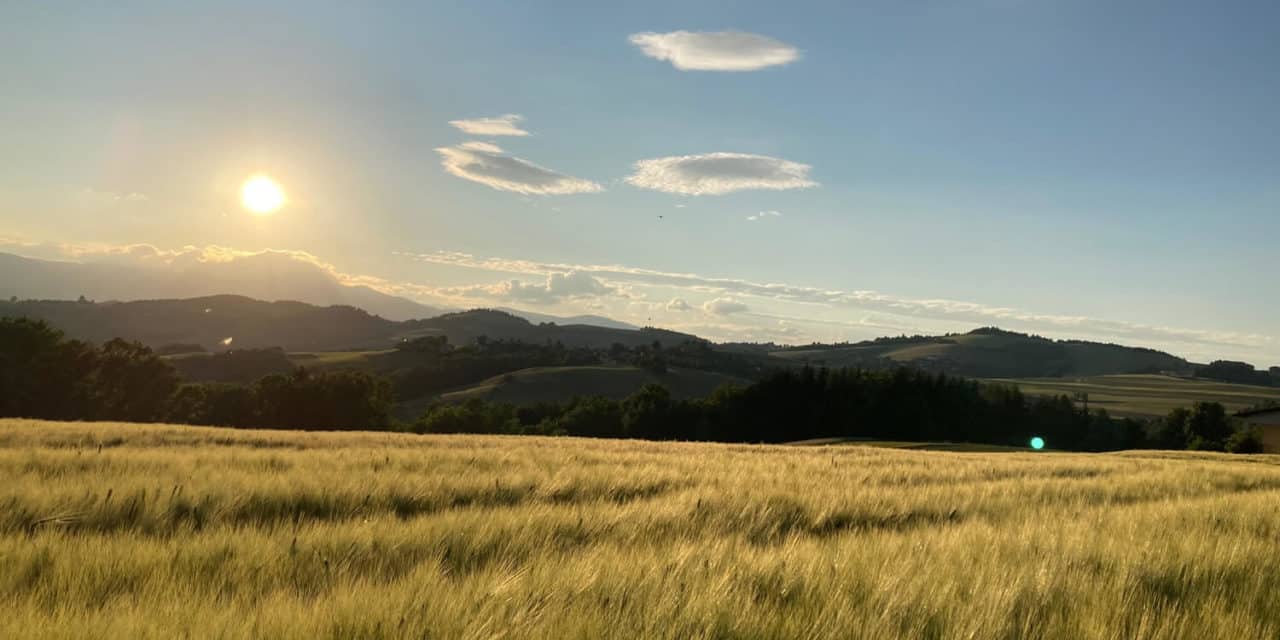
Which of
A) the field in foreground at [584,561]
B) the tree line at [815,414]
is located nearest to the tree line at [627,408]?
the tree line at [815,414]

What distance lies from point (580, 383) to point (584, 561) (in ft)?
481

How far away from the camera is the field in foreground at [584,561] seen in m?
2.68

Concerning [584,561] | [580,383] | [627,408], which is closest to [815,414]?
[627,408]

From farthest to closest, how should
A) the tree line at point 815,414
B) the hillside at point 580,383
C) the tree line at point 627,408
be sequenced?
the hillside at point 580,383
the tree line at point 815,414
the tree line at point 627,408

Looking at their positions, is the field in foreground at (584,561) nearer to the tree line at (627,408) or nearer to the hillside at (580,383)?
the tree line at (627,408)

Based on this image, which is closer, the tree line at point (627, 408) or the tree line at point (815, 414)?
the tree line at point (627, 408)

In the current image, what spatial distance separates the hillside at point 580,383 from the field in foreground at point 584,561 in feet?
420

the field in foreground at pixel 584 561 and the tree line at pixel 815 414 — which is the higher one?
the field in foreground at pixel 584 561

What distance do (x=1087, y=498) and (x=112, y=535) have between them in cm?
1076

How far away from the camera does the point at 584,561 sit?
3.70 metres

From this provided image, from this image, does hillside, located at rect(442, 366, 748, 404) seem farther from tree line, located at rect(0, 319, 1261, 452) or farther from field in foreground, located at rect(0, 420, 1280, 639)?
field in foreground, located at rect(0, 420, 1280, 639)

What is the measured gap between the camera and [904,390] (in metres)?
95.8

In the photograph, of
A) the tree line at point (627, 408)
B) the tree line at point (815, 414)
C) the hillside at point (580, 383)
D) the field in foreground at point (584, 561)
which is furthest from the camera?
the hillside at point (580, 383)

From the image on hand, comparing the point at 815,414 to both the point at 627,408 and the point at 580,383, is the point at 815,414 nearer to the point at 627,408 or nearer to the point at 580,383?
the point at 627,408
